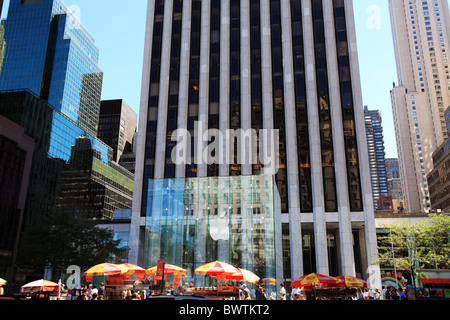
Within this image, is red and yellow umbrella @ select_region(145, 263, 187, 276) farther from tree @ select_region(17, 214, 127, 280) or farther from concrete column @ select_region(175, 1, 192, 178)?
concrete column @ select_region(175, 1, 192, 178)

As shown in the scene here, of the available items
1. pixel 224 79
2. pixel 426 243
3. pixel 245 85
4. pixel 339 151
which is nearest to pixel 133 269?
pixel 426 243

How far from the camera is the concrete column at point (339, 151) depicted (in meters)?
47.3

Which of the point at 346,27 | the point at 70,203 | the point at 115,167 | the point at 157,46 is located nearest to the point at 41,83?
the point at 115,167

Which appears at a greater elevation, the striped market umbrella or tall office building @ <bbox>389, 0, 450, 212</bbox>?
tall office building @ <bbox>389, 0, 450, 212</bbox>

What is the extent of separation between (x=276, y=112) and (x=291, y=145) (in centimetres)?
556

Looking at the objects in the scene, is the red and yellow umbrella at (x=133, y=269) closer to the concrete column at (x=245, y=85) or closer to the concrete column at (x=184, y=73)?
the concrete column at (x=245, y=85)

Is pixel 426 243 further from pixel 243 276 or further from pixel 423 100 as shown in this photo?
pixel 423 100

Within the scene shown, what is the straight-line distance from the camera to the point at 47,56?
143 m

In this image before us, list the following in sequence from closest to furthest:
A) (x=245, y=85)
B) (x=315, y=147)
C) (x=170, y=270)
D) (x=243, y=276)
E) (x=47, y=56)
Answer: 1. (x=243, y=276)
2. (x=170, y=270)
3. (x=315, y=147)
4. (x=245, y=85)
5. (x=47, y=56)

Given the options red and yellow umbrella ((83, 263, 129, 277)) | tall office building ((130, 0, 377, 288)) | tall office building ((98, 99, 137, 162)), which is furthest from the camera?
tall office building ((98, 99, 137, 162))

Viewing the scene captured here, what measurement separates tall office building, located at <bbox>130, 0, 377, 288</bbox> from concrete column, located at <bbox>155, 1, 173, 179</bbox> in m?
0.16

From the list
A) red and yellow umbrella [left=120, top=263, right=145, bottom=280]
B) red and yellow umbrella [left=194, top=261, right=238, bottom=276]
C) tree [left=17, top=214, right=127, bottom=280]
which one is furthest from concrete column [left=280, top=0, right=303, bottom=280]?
red and yellow umbrella [left=194, top=261, right=238, bottom=276]

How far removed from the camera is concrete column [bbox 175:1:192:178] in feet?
182

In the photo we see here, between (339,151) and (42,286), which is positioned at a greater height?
(339,151)
